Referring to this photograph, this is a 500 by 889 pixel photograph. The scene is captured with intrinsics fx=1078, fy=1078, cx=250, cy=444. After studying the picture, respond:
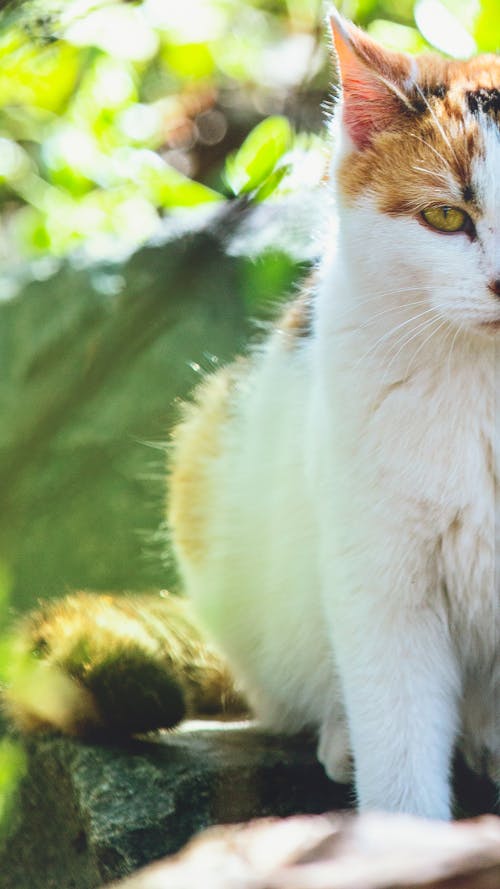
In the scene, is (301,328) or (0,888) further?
(301,328)

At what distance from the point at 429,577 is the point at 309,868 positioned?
978mm

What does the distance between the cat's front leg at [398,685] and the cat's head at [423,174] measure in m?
0.44

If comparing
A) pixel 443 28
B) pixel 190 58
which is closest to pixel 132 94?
pixel 190 58

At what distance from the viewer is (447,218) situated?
150 cm

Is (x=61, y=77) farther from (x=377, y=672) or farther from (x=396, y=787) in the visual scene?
(x=396, y=787)

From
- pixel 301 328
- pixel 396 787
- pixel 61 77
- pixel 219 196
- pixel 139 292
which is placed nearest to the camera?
pixel 139 292

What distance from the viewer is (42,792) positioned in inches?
78.2

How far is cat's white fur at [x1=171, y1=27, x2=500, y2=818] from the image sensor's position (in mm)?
1554

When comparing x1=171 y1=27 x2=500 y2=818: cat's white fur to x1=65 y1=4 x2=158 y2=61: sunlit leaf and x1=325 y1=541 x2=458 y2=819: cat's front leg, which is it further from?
x1=65 y1=4 x2=158 y2=61: sunlit leaf

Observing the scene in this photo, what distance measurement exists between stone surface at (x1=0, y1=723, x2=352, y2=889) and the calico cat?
157mm

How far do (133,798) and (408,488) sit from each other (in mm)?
707

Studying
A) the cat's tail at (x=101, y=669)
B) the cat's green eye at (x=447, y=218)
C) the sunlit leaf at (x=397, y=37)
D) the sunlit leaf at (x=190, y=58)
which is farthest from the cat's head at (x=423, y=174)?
the cat's tail at (x=101, y=669)

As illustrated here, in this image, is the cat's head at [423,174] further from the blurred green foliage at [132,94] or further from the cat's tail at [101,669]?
the cat's tail at [101,669]

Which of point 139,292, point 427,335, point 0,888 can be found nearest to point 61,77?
point 427,335
